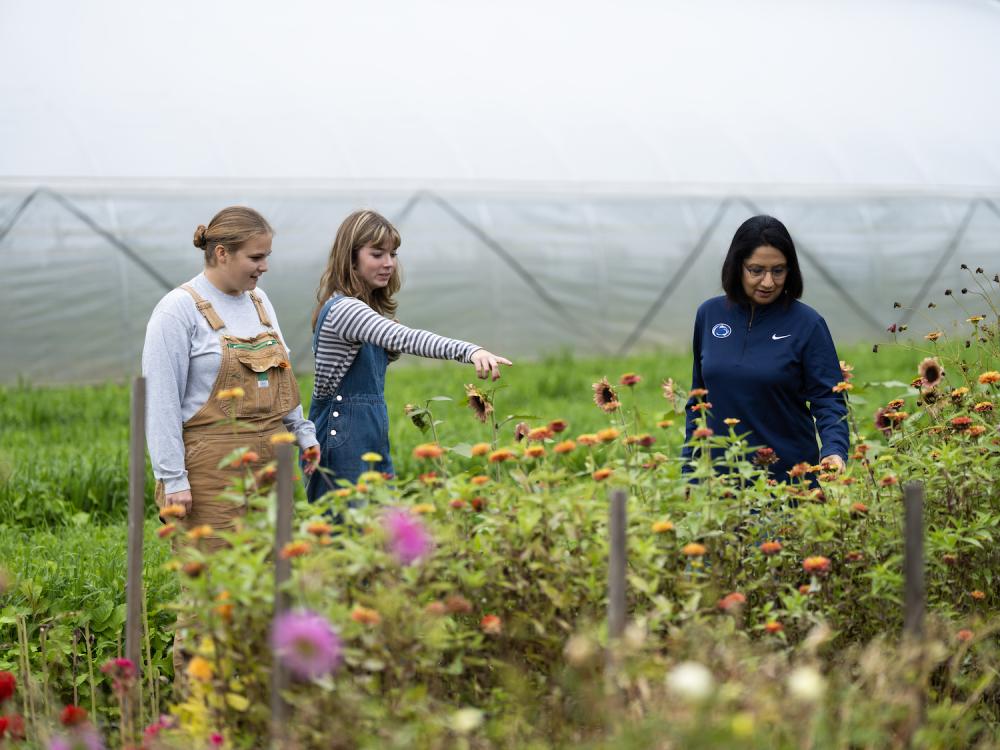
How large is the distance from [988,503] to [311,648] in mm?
1746

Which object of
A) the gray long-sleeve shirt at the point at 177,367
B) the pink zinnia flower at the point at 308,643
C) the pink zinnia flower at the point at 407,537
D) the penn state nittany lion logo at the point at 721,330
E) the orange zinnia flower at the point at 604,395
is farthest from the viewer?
the penn state nittany lion logo at the point at 721,330

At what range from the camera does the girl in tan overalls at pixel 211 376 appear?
3199 mm

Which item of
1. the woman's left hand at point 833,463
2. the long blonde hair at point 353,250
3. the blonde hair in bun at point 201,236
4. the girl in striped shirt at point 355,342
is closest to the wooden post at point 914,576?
the woman's left hand at point 833,463

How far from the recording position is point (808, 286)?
441 inches

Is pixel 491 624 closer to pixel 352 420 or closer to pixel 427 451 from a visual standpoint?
pixel 427 451

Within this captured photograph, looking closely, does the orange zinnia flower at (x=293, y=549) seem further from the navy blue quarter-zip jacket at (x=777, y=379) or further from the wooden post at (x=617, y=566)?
the navy blue quarter-zip jacket at (x=777, y=379)

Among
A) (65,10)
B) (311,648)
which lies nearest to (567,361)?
(65,10)

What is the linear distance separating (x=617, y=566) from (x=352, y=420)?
4.84 feet

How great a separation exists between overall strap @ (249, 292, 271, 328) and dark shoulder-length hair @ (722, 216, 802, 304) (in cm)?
124

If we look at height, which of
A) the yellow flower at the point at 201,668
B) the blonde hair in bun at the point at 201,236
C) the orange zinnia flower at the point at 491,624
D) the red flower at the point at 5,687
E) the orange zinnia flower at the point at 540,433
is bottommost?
the red flower at the point at 5,687

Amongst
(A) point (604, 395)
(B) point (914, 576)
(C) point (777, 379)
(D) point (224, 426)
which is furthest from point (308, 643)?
(C) point (777, 379)

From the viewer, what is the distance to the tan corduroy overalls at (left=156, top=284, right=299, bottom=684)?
327 cm

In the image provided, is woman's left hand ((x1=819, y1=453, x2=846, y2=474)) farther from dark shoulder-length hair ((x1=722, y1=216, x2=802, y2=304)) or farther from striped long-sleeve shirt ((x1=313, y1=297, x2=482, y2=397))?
striped long-sleeve shirt ((x1=313, y1=297, x2=482, y2=397))

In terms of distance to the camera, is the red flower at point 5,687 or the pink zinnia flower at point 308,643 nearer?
the pink zinnia flower at point 308,643
